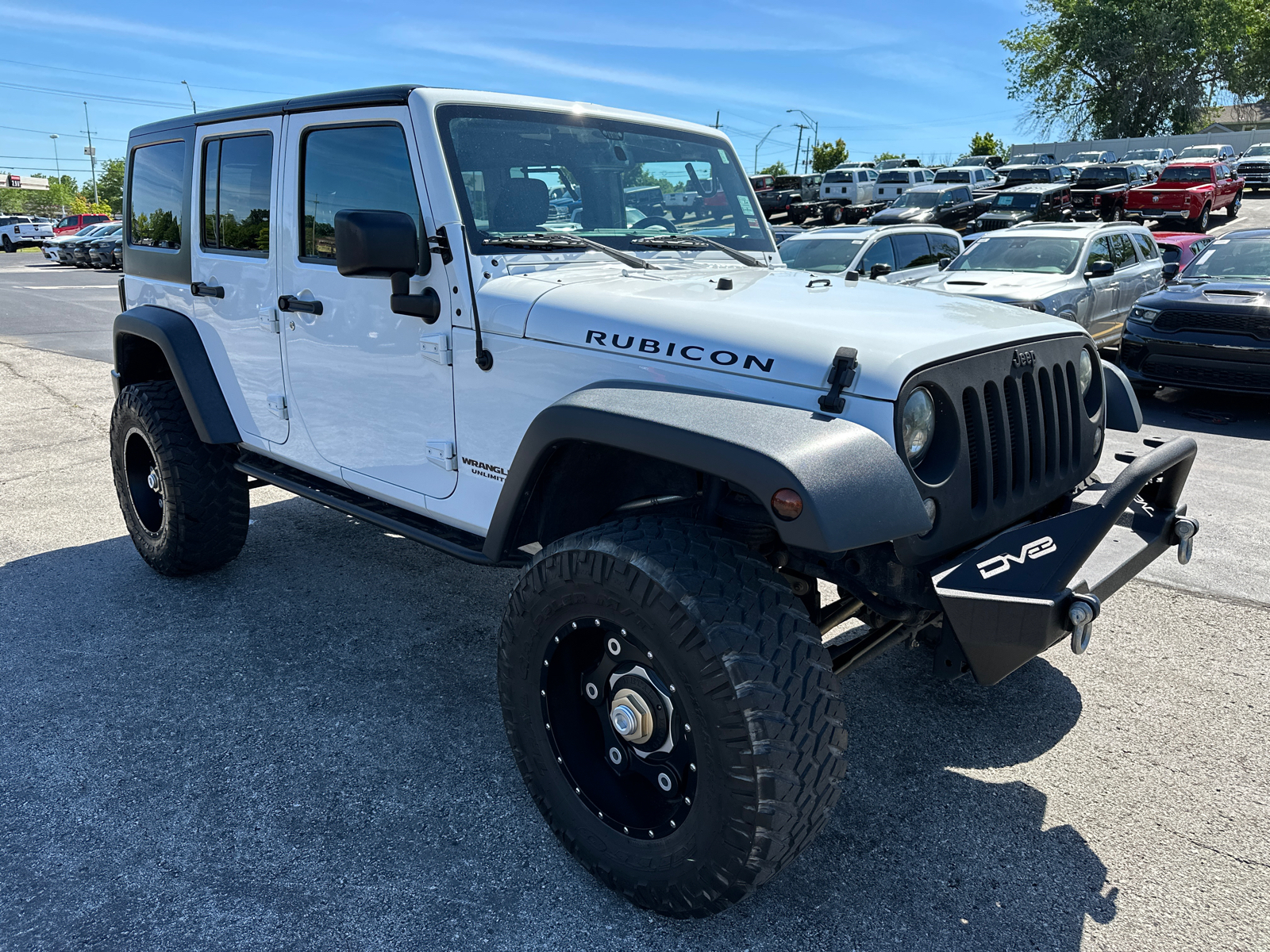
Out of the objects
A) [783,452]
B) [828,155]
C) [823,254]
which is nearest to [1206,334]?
[823,254]

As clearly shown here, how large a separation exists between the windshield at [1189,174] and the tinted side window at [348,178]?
2863 cm

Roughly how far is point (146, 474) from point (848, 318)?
370 centimetres

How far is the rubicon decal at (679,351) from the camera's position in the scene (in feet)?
7.60

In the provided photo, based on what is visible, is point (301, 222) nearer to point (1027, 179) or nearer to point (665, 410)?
point (665, 410)

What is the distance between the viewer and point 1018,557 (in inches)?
86.8

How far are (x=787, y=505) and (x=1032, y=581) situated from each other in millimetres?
655

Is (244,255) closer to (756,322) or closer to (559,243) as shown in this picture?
(559,243)

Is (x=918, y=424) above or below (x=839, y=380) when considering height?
below

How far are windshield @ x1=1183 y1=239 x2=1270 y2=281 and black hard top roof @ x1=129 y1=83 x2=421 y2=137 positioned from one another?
9015 millimetres

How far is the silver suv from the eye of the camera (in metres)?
9.34

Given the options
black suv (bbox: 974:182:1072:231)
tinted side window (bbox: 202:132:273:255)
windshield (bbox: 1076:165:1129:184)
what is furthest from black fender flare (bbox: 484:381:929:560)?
windshield (bbox: 1076:165:1129:184)

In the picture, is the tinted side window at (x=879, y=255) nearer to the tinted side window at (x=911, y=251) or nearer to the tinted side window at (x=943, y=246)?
the tinted side window at (x=911, y=251)

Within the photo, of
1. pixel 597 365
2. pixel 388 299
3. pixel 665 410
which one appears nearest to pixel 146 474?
pixel 388 299

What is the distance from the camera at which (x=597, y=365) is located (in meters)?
2.55
